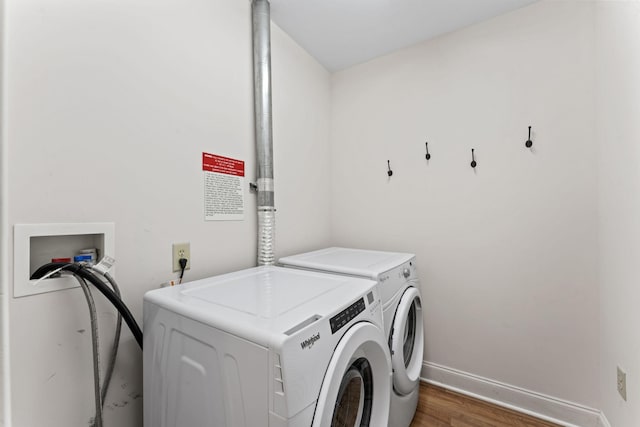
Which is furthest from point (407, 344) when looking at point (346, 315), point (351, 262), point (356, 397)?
point (346, 315)

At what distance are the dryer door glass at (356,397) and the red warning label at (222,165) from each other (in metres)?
1.04

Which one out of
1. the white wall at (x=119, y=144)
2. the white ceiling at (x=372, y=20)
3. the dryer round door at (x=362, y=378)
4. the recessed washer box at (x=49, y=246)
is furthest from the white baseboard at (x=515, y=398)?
the white ceiling at (x=372, y=20)

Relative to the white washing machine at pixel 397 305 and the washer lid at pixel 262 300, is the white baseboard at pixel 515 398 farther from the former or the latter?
the washer lid at pixel 262 300

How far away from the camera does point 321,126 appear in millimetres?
2174

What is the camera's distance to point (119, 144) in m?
0.97

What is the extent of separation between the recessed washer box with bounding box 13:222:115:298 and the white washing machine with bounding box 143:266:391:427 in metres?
0.25

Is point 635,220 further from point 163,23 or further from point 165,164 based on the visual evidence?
point 163,23

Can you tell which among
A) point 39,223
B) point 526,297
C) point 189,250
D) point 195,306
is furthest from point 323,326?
point 526,297

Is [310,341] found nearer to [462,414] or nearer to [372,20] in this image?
[462,414]

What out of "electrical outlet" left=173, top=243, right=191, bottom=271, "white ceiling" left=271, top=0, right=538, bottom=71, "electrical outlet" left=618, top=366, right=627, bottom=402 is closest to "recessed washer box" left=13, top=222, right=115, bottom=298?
"electrical outlet" left=173, top=243, right=191, bottom=271

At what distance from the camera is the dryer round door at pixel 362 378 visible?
0.77 m

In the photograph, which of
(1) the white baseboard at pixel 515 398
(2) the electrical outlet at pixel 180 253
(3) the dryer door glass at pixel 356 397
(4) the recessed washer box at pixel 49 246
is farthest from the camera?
(1) the white baseboard at pixel 515 398

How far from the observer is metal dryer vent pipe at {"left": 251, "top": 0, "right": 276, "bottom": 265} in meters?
1.46

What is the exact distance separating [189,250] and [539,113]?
201cm
